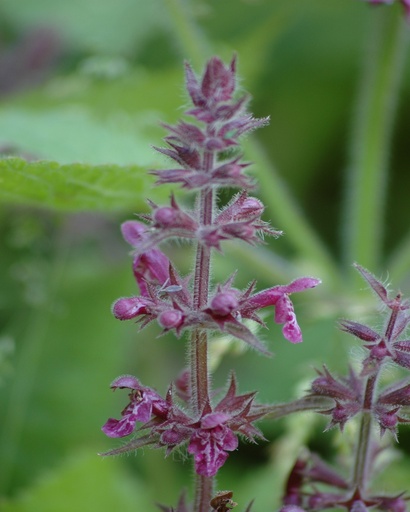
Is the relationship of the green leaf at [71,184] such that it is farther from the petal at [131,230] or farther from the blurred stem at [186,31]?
the blurred stem at [186,31]

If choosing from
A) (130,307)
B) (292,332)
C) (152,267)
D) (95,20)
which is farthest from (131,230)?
(95,20)

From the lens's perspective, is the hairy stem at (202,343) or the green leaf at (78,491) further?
the green leaf at (78,491)

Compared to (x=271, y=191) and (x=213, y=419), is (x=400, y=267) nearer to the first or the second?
(x=271, y=191)

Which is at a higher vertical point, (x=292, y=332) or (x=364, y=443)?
(x=292, y=332)

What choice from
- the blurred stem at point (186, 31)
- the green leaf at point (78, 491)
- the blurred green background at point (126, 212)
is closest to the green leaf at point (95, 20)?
the blurred green background at point (126, 212)

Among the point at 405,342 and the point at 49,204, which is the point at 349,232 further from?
the point at 405,342

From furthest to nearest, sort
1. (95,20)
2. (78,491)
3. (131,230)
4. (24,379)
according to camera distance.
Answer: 1. (95,20)
2. (24,379)
3. (78,491)
4. (131,230)

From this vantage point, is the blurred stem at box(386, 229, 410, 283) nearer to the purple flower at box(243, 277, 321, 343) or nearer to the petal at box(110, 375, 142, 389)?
the purple flower at box(243, 277, 321, 343)

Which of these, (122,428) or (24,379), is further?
(24,379)

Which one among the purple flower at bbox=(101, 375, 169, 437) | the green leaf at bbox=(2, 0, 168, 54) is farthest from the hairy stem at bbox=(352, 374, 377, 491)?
the green leaf at bbox=(2, 0, 168, 54)
